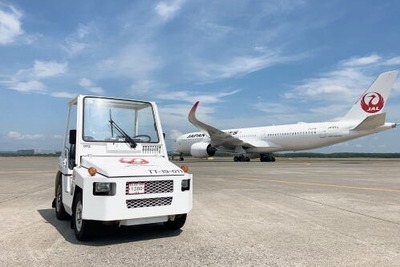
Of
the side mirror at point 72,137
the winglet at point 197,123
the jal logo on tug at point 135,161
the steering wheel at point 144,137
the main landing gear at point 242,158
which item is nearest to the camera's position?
the jal logo on tug at point 135,161

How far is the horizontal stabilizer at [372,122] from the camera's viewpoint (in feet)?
108

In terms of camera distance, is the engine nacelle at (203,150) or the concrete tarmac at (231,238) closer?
the concrete tarmac at (231,238)

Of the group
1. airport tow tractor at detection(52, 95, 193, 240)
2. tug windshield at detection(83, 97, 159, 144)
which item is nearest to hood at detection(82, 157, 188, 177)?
airport tow tractor at detection(52, 95, 193, 240)

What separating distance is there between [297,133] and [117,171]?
37535mm

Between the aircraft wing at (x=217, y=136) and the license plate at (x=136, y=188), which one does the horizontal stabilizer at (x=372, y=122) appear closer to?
the aircraft wing at (x=217, y=136)

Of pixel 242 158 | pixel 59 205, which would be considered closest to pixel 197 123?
pixel 242 158

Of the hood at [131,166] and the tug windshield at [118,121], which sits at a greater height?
the tug windshield at [118,121]

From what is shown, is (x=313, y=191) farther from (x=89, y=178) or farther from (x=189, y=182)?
(x=89, y=178)

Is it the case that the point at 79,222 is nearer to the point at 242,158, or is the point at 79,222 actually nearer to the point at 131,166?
the point at 131,166

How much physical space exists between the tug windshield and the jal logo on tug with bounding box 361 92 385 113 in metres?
33.5

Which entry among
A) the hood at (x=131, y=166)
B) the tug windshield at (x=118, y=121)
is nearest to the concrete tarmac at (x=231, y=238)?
the hood at (x=131, y=166)

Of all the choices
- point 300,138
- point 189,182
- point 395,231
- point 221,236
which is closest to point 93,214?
point 189,182

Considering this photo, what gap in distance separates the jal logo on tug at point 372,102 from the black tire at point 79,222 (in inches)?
1402

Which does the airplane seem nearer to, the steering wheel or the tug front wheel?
the steering wheel
